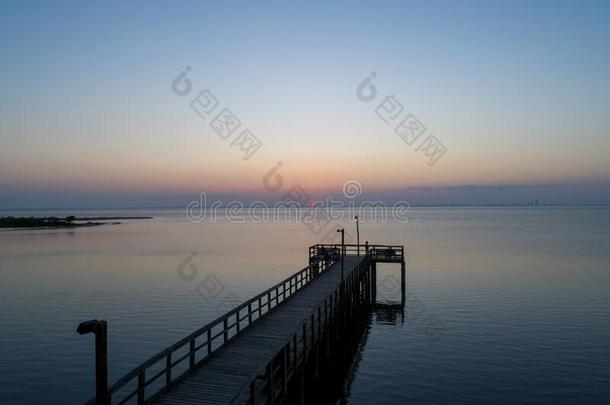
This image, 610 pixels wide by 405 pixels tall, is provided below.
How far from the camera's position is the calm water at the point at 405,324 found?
18031 millimetres

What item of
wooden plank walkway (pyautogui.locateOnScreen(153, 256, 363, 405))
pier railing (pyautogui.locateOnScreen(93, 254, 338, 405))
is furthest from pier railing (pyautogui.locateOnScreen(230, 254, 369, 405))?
pier railing (pyautogui.locateOnScreen(93, 254, 338, 405))

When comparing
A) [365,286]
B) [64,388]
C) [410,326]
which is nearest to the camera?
[64,388]

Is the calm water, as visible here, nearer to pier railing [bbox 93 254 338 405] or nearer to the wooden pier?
pier railing [bbox 93 254 338 405]

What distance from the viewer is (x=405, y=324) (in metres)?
27.6

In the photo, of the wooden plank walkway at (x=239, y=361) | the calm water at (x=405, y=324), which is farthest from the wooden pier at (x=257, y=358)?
the calm water at (x=405, y=324)

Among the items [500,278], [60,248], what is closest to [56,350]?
[500,278]

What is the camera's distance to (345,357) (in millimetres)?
22297

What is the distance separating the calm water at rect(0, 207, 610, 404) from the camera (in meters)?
18.0

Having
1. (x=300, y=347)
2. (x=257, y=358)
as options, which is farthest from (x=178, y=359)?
(x=300, y=347)

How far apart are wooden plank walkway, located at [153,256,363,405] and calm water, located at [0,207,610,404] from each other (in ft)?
12.1

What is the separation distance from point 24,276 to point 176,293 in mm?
17131

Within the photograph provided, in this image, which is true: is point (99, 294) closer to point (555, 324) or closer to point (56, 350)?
point (56, 350)

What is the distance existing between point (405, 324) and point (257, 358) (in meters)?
15.6

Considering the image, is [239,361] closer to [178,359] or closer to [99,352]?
[178,359]
